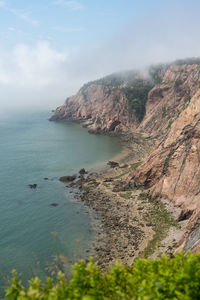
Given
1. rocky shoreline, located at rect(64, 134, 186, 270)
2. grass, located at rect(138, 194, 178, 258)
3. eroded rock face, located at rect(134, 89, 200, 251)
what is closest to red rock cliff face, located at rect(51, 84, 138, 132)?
rocky shoreline, located at rect(64, 134, 186, 270)

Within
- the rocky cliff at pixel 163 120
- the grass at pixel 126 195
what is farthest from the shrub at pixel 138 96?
the grass at pixel 126 195

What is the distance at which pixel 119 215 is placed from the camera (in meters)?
49.6

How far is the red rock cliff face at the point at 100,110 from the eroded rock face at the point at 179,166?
7683 cm

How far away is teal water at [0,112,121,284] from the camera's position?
40281 millimetres

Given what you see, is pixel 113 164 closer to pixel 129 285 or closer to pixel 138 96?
pixel 129 285

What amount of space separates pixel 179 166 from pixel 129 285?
4239cm

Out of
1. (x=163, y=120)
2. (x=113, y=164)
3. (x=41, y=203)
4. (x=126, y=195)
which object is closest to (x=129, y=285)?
(x=126, y=195)

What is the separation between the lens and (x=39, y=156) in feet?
318

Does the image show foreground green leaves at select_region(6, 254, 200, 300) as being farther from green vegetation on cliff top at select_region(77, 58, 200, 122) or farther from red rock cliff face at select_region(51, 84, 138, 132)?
green vegetation on cliff top at select_region(77, 58, 200, 122)

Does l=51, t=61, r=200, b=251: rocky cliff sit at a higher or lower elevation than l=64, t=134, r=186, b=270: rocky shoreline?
higher

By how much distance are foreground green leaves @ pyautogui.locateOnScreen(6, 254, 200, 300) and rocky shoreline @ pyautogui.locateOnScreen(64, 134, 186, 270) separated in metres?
18.2

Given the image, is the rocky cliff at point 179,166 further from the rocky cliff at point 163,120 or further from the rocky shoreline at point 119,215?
the rocky shoreline at point 119,215

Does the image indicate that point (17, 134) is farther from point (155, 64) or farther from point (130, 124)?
point (155, 64)

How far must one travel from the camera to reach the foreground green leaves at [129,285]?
9633 mm
